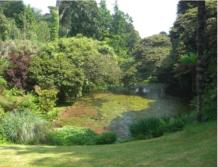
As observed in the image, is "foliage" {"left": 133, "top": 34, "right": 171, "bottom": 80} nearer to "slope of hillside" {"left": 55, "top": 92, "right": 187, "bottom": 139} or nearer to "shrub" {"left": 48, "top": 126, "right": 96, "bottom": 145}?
"slope of hillside" {"left": 55, "top": 92, "right": 187, "bottom": 139}

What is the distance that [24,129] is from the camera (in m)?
13.8

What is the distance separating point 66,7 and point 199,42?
44631 millimetres

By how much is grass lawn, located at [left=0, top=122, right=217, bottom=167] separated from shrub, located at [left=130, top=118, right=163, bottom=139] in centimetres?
362

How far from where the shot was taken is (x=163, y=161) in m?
7.65

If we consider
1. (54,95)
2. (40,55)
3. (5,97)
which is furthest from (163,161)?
(40,55)

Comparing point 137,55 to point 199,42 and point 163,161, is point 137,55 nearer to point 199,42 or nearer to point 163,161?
point 199,42

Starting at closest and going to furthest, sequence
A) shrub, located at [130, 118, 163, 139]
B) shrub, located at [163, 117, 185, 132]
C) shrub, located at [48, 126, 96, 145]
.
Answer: shrub, located at [163, 117, 185, 132] < shrub, located at [130, 118, 163, 139] < shrub, located at [48, 126, 96, 145]

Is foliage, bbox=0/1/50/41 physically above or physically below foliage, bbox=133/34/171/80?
above

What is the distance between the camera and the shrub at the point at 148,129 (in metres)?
13.8

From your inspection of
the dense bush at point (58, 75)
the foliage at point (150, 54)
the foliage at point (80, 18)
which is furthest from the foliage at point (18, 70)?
the foliage at point (80, 18)

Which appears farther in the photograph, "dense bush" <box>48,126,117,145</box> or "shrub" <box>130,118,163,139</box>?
"dense bush" <box>48,126,117,145</box>

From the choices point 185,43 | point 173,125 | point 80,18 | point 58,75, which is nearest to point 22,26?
point 80,18

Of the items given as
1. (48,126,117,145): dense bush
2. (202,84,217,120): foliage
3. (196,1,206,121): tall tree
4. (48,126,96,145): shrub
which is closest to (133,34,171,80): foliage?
(48,126,96,145): shrub

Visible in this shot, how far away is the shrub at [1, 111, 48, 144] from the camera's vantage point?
546 inches
